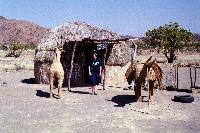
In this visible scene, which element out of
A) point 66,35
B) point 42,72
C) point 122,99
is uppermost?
point 66,35

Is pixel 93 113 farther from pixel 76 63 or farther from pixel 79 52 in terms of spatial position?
pixel 79 52

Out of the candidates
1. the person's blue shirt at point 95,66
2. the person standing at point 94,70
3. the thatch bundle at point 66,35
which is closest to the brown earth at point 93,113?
the person standing at point 94,70

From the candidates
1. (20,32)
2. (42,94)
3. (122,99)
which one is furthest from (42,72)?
(20,32)

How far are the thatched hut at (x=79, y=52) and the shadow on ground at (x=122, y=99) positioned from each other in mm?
3412

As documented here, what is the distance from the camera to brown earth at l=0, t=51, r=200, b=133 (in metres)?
8.67

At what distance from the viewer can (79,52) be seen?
16.7 meters

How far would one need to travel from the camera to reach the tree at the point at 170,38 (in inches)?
1318

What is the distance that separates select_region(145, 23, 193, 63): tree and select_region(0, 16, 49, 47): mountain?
240 ft

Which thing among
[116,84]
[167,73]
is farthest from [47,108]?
[167,73]

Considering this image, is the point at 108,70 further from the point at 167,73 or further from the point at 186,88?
the point at 186,88

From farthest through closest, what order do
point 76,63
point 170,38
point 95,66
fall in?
point 170,38 < point 76,63 < point 95,66

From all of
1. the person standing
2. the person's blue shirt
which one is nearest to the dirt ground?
the person standing

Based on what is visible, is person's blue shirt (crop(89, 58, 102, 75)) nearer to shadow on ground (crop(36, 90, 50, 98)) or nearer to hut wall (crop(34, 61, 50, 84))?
shadow on ground (crop(36, 90, 50, 98))

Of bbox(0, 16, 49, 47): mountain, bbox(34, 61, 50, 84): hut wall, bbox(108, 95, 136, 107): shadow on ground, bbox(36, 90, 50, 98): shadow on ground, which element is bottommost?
bbox(108, 95, 136, 107): shadow on ground
